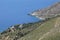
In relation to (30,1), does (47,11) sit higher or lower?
lower

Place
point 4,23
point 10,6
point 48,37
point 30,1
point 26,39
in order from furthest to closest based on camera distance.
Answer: point 30,1 < point 10,6 < point 4,23 < point 26,39 < point 48,37

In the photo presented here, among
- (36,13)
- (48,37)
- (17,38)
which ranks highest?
(36,13)

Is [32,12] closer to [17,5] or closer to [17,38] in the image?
[17,5]

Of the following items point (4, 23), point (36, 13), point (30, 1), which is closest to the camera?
point (4, 23)

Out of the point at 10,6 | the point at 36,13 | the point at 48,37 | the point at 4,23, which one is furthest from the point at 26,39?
the point at 10,6

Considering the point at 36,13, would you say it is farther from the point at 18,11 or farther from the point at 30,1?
the point at 30,1

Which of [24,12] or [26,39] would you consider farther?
[24,12]
